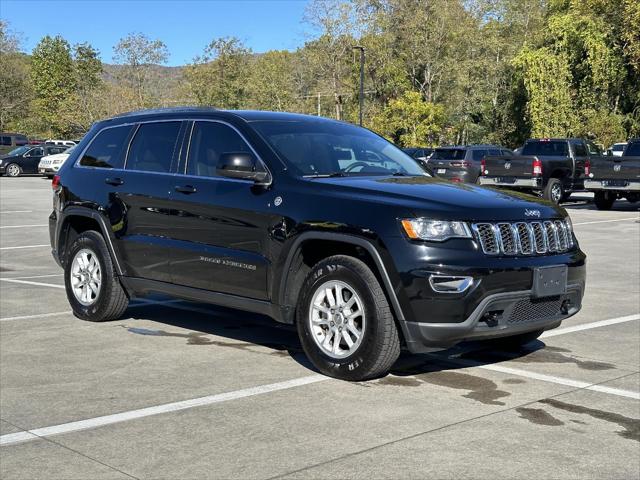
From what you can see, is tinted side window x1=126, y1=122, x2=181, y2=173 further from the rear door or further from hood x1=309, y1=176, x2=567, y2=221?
hood x1=309, y1=176, x2=567, y2=221

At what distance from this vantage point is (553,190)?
26375mm

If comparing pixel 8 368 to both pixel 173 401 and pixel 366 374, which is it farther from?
pixel 366 374

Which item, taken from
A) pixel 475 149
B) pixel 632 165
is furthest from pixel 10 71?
pixel 632 165

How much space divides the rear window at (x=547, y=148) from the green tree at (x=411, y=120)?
25.1 meters

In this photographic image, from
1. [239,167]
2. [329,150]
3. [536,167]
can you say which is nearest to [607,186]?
[536,167]

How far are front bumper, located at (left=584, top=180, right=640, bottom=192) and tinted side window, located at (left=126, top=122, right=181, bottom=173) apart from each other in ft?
60.7

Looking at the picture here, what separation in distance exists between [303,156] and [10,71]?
7897cm

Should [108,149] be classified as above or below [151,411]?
above

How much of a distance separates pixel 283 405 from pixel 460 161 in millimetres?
26010

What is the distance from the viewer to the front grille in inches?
228

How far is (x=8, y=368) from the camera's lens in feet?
Result: 20.5

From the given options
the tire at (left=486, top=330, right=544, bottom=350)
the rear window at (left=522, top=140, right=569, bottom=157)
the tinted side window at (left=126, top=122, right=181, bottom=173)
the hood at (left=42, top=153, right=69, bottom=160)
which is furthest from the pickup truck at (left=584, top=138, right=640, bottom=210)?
the hood at (left=42, top=153, right=69, bottom=160)

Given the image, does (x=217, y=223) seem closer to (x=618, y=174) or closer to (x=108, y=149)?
(x=108, y=149)

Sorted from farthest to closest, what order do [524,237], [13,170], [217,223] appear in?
[13,170] < [217,223] < [524,237]
